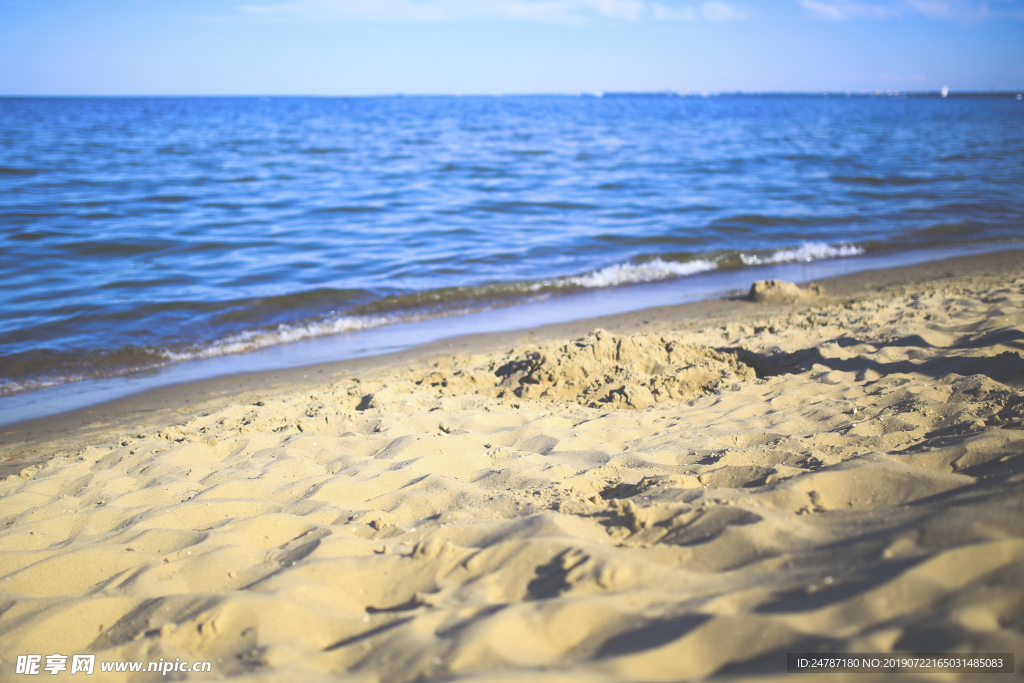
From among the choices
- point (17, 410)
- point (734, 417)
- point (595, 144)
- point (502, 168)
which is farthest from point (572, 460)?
point (595, 144)

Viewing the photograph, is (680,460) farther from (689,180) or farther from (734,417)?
(689,180)

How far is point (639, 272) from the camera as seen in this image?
9453 mm

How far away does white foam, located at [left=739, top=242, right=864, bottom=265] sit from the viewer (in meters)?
10.2

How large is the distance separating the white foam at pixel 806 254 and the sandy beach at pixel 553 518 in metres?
5.37

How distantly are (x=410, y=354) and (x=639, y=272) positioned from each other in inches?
187

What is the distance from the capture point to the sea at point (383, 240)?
671cm

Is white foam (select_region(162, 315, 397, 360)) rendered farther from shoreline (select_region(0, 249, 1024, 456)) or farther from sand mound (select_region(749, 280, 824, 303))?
sand mound (select_region(749, 280, 824, 303))

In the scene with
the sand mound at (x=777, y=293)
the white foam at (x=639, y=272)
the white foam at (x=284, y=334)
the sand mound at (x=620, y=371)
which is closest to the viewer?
the sand mound at (x=620, y=371)

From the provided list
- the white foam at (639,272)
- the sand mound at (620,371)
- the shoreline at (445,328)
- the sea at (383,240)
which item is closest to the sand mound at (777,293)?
the shoreline at (445,328)

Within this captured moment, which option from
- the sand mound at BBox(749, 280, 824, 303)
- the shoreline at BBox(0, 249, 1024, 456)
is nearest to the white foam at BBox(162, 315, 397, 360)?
the shoreline at BBox(0, 249, 1024, 456)

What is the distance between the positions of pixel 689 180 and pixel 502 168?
5935 millimetres

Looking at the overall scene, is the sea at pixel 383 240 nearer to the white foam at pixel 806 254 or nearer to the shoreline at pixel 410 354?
the white foam at pixel 806 254

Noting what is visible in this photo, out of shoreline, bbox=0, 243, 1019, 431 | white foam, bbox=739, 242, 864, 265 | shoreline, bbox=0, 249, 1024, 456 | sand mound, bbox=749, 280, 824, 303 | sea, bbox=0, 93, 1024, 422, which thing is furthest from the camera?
white foam, bbox=739, 242, 864, 265

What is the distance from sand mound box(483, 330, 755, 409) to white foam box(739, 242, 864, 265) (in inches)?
A: 237
